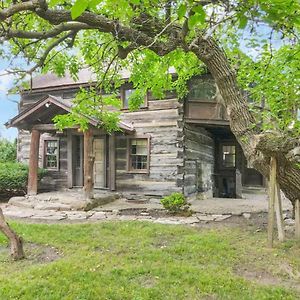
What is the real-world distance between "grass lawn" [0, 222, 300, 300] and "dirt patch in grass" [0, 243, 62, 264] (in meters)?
0.02

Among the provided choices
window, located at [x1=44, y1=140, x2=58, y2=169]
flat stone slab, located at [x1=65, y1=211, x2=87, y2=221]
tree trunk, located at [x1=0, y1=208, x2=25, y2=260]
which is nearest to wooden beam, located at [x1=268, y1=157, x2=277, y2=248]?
tree trunk, located at [x1=0, y1=208, x2=25, y2=260]

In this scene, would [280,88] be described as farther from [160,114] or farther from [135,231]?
[160,114]

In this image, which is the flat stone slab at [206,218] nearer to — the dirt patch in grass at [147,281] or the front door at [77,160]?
the dirt patch in grass at [147,281]

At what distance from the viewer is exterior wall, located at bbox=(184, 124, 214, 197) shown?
14.0 meters

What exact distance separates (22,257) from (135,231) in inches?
110

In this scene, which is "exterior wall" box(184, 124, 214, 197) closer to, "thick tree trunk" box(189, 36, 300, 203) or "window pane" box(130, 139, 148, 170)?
"window pane" box(130, 139, 148, 170)

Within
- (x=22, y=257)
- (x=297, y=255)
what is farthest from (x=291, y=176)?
(x=22, y=257)

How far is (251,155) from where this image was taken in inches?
292

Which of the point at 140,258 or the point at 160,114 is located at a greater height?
the point at 160,114

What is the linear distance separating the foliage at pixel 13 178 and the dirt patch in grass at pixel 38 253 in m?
7.88

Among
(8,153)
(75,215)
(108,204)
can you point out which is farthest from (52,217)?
(8,153)

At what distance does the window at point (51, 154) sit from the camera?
15914 mm

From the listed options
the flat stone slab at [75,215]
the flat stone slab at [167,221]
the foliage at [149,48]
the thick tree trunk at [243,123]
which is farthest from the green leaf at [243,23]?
the flat stone slab at [75,215]

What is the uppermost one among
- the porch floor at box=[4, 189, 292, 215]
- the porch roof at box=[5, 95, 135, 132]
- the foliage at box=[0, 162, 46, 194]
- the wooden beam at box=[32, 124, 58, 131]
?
the porch roof at box=[5, 95, 135, 132]
